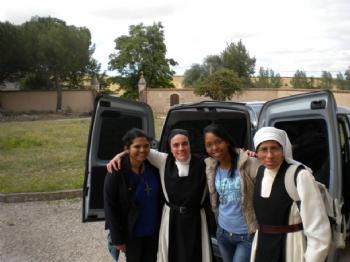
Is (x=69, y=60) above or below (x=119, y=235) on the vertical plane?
above

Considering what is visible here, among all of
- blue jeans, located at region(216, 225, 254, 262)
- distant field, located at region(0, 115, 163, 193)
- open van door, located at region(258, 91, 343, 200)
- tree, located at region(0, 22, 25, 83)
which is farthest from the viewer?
tree, located at region(0, 22, 25, 83)

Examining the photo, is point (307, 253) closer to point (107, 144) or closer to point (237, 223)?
point (237, 223)

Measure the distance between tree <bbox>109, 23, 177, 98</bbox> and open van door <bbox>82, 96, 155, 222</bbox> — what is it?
4522 centimetres

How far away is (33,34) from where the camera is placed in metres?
41.9

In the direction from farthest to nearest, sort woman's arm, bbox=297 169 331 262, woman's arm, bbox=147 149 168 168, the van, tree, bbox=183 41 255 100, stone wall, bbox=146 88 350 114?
stone wall, bbox=146 88 350 114 < tree, bbox=183 41 255 100 < the van < woman's arm, bbox=147 149 168 168 < woman's arm, bbox=297 169 331 262

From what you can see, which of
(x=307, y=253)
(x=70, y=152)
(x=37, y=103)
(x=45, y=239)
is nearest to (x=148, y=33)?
(x=37, y=103)

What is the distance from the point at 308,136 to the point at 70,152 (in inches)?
425

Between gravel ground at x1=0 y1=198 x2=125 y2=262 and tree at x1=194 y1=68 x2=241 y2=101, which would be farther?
tree at x1=194 y1=68 x2=241 y2=101

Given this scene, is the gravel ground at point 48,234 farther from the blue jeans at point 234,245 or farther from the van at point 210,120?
the blue jeans at point 234,245

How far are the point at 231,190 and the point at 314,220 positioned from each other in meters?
0.75

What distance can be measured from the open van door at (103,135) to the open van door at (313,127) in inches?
60.2

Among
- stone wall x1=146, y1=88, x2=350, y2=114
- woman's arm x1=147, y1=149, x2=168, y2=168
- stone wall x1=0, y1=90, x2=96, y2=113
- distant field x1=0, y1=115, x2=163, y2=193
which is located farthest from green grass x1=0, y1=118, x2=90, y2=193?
stone wall x1=146, y1=88, x2=350, y2=114

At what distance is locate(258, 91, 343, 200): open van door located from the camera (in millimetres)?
2984

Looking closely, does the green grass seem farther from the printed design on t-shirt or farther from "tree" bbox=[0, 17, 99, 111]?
"tree" bbox=[0, 17, 99, 111]
